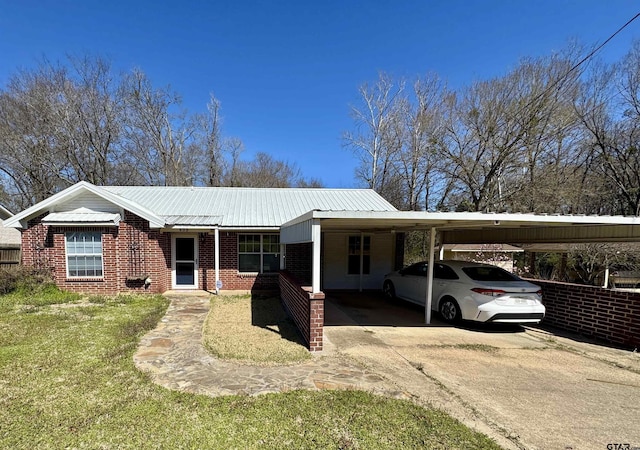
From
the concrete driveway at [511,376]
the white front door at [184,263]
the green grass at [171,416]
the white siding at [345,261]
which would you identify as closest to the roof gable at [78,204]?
the white front door at [184,263]

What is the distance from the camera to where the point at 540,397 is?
4.02m

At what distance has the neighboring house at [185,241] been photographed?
33.9ft

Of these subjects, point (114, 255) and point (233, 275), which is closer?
point (114, 255)

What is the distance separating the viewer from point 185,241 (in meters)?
11.7

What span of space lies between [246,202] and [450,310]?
9.27m

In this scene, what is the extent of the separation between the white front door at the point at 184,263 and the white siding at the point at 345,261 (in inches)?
195

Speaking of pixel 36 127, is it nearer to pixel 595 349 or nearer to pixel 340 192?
pixel 340 192

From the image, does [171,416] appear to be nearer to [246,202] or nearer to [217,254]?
[217,254]

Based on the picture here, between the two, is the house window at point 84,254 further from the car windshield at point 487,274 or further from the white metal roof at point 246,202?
the car windshield at point 487,274

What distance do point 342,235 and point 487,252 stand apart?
1250 cm

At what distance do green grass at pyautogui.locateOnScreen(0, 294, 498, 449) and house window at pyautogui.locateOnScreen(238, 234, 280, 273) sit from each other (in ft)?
22.6

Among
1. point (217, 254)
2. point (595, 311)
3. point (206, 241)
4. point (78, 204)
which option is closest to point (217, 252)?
point (217, 254)

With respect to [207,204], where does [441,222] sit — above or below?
below

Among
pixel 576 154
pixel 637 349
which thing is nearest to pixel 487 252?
pixel 576 154
